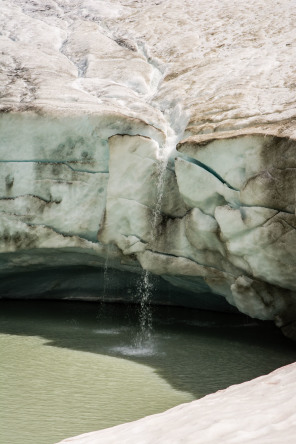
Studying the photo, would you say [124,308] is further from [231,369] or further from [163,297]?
[231,369]

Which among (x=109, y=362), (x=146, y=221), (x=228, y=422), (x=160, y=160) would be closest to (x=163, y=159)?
(x=160, y=160)

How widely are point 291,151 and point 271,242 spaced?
1041 mm

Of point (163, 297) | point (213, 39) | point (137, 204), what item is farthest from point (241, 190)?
point (213, 39)

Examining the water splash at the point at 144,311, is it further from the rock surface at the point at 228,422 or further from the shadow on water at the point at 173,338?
the rock surface at the point at 228,422

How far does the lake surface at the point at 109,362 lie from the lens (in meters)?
5.14

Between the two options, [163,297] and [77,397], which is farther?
[163,297]

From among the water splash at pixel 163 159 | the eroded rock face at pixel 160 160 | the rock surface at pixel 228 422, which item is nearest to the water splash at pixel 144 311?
the water splash at pixel 163 159

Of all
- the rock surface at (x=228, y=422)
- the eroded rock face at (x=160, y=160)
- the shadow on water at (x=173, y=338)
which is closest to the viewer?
the rock surface at (x=228, y=422)

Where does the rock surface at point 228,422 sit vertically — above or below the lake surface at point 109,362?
above

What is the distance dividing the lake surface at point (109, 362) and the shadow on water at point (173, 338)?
0.04ft

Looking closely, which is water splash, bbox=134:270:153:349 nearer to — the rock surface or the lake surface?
the lake surface

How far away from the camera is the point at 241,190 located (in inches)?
272

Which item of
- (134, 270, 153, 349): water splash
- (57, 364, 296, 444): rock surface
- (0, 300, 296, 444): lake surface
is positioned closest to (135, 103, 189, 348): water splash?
(134, 270, 153, 349): water splash

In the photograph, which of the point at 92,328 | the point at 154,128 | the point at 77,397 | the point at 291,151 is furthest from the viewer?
the point at 92,328
